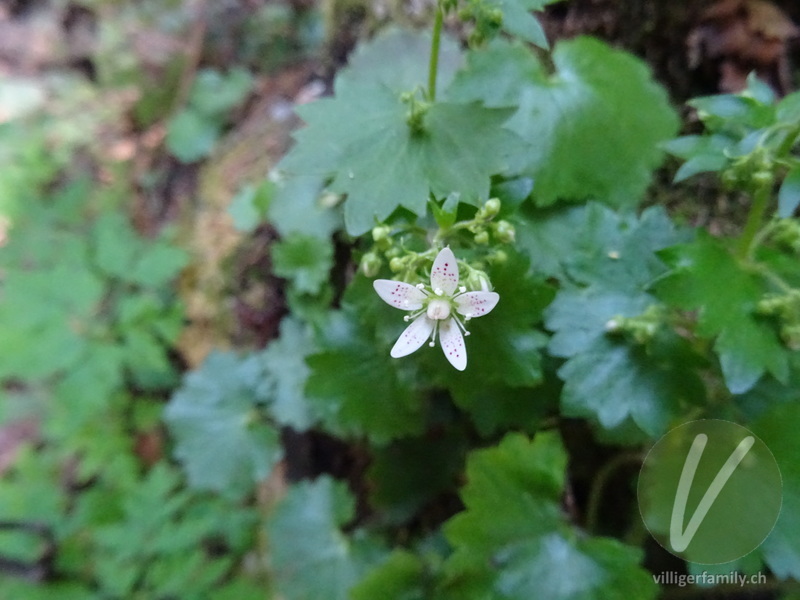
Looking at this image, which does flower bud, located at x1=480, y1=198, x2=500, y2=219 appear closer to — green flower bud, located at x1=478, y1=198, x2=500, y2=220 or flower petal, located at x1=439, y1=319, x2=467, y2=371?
green flower bud, located at x1=478, y1=198, x2=500, y2=220

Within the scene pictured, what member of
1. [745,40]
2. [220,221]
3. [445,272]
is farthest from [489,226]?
[220,221]

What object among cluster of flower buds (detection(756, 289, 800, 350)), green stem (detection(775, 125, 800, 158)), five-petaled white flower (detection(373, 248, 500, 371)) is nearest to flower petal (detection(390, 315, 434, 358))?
five-petaled white flower (detection(373, 248, 500, 371))

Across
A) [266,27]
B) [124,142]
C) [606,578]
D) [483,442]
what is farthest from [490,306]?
[124,142]

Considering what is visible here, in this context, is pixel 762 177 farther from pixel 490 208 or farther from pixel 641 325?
pixel 490 208

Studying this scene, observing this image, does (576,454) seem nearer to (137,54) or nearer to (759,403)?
(759,403)

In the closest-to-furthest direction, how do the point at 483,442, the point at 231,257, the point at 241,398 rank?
the point at 483,442 → the point at 241,398 → the point at 231,257

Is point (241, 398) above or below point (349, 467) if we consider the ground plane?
above

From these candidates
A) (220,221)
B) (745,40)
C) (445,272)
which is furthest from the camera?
(220,221)
